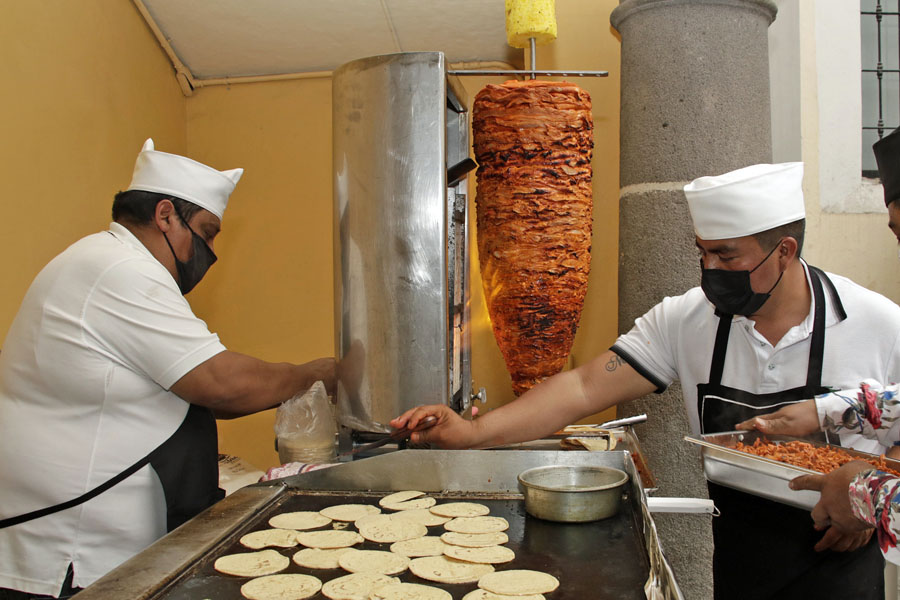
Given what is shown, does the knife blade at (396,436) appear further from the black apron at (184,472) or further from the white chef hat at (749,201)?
the white chef hat at (749,201)

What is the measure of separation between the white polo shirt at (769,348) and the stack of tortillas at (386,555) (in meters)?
0.76

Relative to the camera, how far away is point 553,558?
5.45ft

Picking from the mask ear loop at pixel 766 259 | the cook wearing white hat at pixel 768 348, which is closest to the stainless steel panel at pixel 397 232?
the cook wearing white hat at pixel 768 348

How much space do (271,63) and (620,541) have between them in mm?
3480

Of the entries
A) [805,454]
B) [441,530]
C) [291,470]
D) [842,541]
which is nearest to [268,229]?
[291,470]

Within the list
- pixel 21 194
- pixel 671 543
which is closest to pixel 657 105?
pixel 671 543

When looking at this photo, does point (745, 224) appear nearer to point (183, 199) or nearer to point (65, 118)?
point (183, 199)

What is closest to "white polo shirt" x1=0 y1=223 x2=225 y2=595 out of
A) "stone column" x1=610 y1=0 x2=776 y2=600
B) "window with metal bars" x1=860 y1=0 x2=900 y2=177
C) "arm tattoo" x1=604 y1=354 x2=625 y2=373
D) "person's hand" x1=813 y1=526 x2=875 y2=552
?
"arm tattoo" x1=604 y1=354 x2=625 y2=373

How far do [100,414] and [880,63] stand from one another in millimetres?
4186

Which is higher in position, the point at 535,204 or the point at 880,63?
the point at 880,63

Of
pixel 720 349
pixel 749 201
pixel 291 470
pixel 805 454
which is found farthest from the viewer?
pixel 291 470

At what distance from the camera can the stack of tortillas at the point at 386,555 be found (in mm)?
1513

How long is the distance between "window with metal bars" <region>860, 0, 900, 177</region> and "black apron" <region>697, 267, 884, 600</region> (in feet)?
8.25

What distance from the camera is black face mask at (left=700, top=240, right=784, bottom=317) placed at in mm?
1994
